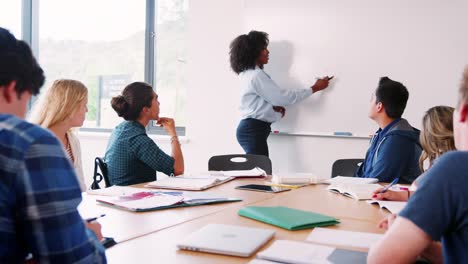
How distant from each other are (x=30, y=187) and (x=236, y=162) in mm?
2408

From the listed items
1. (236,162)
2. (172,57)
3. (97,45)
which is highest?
(97,45)

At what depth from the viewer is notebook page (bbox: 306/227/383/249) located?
4.10ft

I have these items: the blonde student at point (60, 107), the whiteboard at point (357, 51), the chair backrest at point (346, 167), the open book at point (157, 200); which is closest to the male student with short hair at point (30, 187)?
the open book at point (157, 200)

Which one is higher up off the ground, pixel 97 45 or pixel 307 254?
pixel 97 45

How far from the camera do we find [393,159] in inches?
95.8

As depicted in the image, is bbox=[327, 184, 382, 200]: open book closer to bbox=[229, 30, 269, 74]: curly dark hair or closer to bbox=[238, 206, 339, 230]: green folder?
bbox=[238, 206, 339, 230]: green folder

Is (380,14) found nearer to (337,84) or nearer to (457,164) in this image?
(337,84)

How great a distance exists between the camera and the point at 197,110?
4.20m

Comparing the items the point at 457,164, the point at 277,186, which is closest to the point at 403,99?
the point at 277,186

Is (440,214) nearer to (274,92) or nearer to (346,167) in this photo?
(346,167)

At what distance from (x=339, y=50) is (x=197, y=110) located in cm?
140

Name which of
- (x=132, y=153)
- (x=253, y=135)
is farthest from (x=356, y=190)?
(x=253, y=135)

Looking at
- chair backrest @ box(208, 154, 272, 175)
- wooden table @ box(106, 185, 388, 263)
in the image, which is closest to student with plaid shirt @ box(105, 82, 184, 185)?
chair backrest @ box(208, 154, 272, 175)

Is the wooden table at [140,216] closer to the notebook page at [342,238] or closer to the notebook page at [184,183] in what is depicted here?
the notebook page at [184,183]
